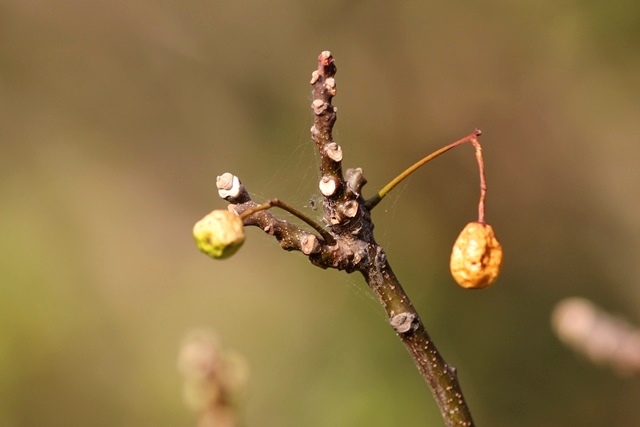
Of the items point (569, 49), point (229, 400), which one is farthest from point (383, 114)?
point (229, 400)

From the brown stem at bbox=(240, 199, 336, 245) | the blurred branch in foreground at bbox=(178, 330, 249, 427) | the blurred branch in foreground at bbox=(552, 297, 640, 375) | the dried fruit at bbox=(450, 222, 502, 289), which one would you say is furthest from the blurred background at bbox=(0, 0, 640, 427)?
the brown stem at bbox=(240, 199, 336, 245)

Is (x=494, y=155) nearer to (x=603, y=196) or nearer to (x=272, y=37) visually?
(x=603, y=196)

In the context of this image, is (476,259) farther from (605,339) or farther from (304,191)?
(304,191)

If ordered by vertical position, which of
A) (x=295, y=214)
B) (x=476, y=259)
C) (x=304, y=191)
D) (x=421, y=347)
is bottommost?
(x=421, y=347)

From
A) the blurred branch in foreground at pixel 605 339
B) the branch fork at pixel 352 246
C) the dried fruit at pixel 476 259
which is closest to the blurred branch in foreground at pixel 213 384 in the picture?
the branch fork at pixel 352 246

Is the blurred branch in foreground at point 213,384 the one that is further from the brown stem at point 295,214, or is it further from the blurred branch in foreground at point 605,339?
the blurred branch in foreground at point 605,339

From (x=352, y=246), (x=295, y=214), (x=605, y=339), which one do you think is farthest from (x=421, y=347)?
(x=605, y=339)
